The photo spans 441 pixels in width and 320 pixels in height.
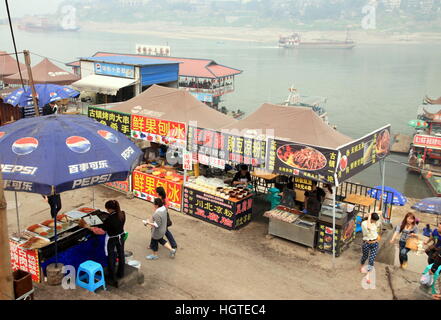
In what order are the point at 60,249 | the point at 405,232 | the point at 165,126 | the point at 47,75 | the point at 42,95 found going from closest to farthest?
1. the point at 60,249
2. the point at 405,232
3. the point at 165,126
4. the point at 42,95
5. the point at 47,75

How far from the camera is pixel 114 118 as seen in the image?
13086mm

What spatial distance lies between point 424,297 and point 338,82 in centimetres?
7983

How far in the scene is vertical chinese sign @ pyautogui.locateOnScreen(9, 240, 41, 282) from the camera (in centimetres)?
742

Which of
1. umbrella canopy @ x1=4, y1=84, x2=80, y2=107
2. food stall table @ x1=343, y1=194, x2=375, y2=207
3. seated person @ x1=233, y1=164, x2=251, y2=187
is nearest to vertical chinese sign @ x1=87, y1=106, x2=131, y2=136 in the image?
umbrella canopy @ x1=4, y1=84, x2=80, y2=107

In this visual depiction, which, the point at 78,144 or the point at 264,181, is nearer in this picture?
the point at 78,144

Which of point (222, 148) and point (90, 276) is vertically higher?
point (222, 148)

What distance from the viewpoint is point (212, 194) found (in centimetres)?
1095

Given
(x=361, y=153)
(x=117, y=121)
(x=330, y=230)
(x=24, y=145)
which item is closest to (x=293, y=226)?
(x=330, y=230)

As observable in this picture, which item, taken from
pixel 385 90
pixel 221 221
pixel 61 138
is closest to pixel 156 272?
pixel 221 221

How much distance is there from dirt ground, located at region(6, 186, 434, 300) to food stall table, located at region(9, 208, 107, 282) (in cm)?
44

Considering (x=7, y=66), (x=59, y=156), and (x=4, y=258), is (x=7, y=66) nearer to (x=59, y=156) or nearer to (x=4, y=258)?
(x=59, y=156)

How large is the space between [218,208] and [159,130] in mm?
2937

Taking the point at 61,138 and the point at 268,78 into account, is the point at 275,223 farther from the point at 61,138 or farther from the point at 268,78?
the point at 268,78

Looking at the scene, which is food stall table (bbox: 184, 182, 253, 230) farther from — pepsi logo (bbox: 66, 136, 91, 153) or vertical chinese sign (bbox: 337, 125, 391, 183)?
pepsi logo (bbox: 66, 136, 91, 153)
